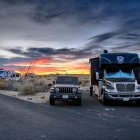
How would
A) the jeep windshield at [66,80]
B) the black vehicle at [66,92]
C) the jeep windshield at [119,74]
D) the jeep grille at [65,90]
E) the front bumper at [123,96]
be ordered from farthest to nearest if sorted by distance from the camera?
the jeep windshield at [66,80] → the jeep windshield at [119,74] → the jeep grille at [65,90] → the black vehicle at [66,92] → the front bumper at [123,96]

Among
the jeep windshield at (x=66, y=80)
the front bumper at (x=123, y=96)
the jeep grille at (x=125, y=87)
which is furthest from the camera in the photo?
the jeep windshield at (x=66, y=80)

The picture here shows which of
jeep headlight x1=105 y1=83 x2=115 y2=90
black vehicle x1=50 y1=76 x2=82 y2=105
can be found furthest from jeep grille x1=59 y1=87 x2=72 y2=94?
jeep headlight x1=105 y1=83 x2=115 y2=90

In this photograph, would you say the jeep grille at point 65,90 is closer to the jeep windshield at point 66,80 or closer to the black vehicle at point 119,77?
the jeep windshield at point 66,80

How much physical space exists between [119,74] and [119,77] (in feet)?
1.01

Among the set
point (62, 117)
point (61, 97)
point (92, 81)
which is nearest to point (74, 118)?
point (62, 117)

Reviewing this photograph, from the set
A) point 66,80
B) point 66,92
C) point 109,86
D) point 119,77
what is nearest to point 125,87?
point 109,86

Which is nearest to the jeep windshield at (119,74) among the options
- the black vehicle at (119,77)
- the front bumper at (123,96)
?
the black vehicle at (119,77)

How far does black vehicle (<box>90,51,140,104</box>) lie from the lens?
24.0m

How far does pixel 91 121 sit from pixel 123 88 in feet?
28.1

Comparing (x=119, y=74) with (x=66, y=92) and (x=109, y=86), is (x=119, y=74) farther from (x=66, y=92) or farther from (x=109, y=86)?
(x=66, y=92)

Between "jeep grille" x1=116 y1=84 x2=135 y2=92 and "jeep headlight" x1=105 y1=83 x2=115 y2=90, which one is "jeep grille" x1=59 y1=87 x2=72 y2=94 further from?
"jeep grille" x1=116 y1=84 x2=135 y2=92

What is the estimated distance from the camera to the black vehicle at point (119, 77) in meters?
24.0

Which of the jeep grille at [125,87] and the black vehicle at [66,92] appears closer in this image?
the jeep grille at [125,87]

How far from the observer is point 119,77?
1003 inches
